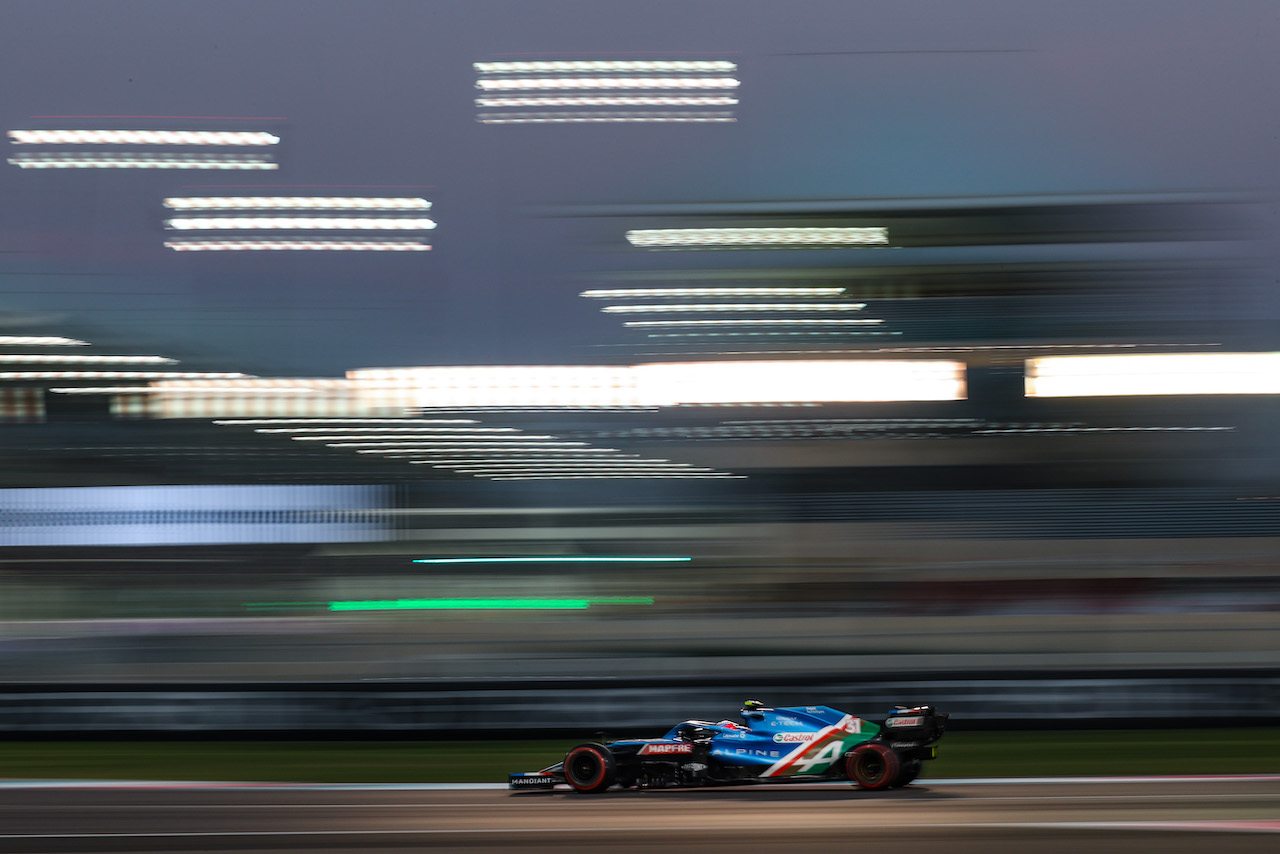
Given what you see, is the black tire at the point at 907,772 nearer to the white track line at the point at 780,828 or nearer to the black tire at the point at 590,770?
the white track line at the point at 780,828

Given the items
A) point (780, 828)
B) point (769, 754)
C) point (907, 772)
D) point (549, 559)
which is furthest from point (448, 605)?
point (780, 828)

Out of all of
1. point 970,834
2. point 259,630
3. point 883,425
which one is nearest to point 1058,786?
point 970,834

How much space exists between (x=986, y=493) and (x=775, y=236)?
395cm

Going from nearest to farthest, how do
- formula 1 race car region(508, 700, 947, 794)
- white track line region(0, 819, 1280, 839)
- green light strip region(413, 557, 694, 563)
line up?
white track line region(0, 819, 1280, 839) → formula 1 race car region(508, 700, 947, 794) → green light strip region(413, 557, 694, 563)

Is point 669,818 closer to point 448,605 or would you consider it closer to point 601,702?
point 601,702

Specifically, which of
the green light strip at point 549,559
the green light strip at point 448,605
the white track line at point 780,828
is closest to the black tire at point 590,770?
the white track line at point 780,828

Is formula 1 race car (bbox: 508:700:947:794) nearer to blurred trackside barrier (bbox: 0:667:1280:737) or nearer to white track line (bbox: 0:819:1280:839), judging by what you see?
white track line (bbox: 0:819:1280:839)

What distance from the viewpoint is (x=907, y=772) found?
22.0 feet

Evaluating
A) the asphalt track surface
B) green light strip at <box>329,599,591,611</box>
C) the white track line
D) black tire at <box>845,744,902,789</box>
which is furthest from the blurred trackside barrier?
the white track line

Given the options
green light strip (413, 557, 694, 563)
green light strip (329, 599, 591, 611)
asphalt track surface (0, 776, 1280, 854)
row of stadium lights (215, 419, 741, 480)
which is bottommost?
asphalt track surface (0, 776, 1280, 854)

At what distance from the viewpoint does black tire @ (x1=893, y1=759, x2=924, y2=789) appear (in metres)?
6.67

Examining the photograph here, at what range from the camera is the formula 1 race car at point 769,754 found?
21.6 feet

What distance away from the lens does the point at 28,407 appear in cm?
1362

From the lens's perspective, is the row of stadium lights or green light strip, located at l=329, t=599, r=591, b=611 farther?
the row of stadium lights
